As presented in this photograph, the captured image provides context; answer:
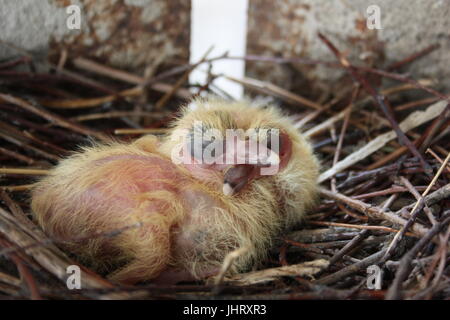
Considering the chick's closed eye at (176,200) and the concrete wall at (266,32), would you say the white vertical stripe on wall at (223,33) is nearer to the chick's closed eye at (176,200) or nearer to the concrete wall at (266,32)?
the concrete wall at (266,32)

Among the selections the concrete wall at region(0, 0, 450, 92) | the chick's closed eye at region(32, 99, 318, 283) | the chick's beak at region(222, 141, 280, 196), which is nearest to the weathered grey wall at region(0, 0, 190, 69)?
the concrete wall at region(0, 0, 450, 92)

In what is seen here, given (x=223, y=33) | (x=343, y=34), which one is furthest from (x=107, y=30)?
(x=343, y=34)

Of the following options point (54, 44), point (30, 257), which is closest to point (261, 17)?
point (54, 44)

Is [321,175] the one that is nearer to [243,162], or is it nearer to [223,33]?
[243,162]

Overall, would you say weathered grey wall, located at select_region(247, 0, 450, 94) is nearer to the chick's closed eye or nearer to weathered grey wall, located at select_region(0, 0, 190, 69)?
weathered grey wall, located at select_region(0, 0, 190, 69)

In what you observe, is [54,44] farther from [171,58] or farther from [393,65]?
[393,65]
